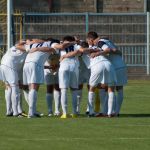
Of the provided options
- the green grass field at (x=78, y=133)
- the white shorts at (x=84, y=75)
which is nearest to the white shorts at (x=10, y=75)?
the green grass field at (x=78, y=133)

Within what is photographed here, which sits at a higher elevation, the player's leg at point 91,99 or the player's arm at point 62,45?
the player's arm at point 62,45

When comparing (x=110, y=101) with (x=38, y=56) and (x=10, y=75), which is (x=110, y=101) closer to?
(x=38, y=56)

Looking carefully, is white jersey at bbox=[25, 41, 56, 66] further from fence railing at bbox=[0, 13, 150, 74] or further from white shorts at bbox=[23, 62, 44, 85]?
fence railing at bbox=[0, 13, 150, 74]

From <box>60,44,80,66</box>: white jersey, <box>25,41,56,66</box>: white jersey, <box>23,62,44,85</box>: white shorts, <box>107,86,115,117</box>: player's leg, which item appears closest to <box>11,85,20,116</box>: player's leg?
<box>23,62,44,85</box>: white shorts

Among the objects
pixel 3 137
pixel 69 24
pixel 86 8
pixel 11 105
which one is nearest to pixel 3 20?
pixel 69 24

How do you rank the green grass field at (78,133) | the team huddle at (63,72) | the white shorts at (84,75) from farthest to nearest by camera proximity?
the white shorts at (84,75), the team huddle at (63,72), the green grass field at (78,133)

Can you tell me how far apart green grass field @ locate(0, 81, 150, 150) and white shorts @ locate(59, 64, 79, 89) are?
85 cm

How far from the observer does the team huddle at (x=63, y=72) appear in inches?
899

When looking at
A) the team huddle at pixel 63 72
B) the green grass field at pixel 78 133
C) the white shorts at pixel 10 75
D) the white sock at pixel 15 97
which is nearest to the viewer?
the green grass field at pixel 78 133

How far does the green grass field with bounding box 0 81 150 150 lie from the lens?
668 inches

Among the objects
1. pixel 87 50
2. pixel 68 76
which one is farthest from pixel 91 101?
pixel 87 50

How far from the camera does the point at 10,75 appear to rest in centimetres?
2342

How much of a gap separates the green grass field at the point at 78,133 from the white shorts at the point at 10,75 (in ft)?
2.91

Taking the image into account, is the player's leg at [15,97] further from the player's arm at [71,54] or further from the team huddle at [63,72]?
the player's arm at [71,54]
